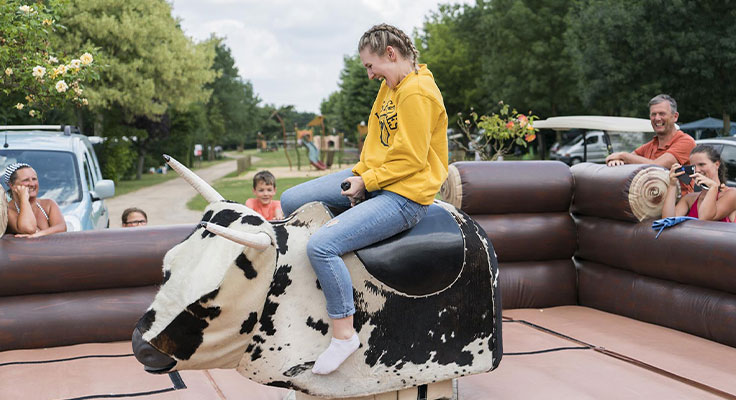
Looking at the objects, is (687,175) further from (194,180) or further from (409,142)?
(194,180)

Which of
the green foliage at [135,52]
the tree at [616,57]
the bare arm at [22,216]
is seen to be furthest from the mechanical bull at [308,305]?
the tree at [616,57]

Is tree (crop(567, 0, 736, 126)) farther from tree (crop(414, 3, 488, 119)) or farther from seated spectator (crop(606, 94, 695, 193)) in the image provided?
seated spectator (crop(606, 94, 695, 193))

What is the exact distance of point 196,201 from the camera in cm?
1606

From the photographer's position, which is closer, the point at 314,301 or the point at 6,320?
the point at 314,301

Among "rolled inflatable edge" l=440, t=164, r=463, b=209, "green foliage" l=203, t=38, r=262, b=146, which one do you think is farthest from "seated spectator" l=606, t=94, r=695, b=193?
"green foliage" l=203, t=38, r=262, b=146

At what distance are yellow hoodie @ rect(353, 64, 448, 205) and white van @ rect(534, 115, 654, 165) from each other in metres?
9.25

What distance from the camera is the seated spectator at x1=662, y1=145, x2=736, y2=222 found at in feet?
13.8

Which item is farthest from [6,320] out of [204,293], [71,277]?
[204,293]

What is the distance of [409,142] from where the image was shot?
2.71 meters

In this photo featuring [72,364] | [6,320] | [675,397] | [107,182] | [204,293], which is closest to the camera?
[204,293]

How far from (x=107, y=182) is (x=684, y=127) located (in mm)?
20563

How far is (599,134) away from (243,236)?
24.4m

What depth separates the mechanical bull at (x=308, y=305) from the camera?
2.48 meters

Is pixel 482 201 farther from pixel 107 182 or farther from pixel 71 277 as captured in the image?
pixel 107 182
